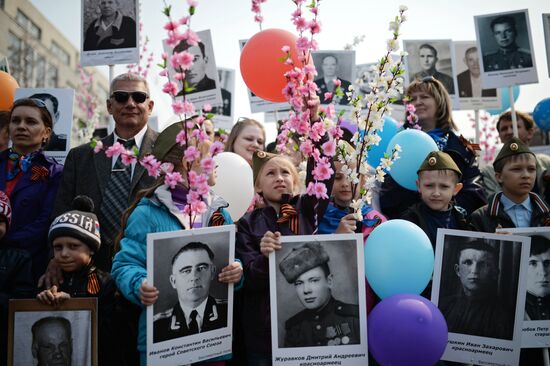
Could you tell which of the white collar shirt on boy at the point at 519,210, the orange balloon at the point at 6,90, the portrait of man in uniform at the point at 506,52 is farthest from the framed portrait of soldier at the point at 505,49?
the orange balloon at the point at 6,90

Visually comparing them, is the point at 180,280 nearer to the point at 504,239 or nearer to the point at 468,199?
the point at 504,239

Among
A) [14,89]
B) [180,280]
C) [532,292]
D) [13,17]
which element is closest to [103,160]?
[180,280]

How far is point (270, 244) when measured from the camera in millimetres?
3066

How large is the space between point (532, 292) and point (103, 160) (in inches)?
127

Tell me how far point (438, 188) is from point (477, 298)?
96 cm

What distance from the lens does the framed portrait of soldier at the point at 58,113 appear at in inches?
219

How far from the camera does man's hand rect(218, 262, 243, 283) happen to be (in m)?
3.03

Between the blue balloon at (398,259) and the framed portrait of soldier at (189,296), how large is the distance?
3.03ft

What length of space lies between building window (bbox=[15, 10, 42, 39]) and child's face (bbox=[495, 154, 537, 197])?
40.4 metres

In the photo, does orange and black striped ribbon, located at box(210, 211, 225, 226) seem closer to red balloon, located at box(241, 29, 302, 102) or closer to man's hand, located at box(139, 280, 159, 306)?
man's hand, located at box(139, 280, 159, 306)

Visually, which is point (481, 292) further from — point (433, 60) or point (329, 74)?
point (433, 60)

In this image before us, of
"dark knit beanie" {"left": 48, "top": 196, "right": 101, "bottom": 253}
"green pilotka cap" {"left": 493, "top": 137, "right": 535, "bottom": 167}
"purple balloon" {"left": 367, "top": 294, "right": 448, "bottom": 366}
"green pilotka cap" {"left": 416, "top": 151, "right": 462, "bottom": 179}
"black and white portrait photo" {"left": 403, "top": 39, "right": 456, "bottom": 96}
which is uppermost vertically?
"black and white portrait photo" {"left": 403, "top": 39, "right": 456, "bottom": 96}

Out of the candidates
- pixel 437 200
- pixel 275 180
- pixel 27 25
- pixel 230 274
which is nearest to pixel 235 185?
pixel 275 180

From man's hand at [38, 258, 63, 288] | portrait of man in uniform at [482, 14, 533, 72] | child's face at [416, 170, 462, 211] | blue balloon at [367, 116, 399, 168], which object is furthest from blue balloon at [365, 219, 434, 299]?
portrait of man in uniform at [482, 14, 533, 72]
